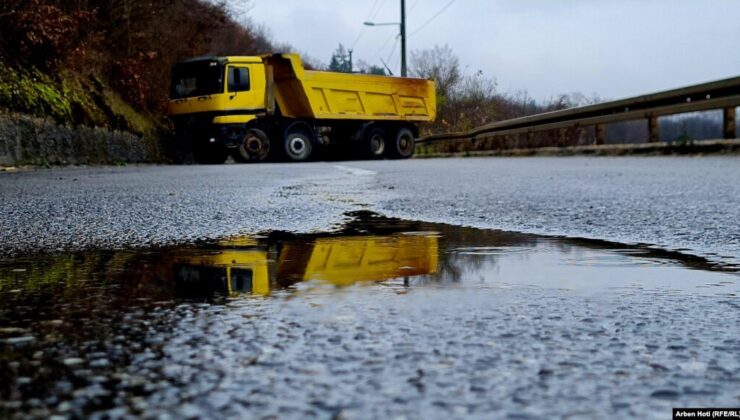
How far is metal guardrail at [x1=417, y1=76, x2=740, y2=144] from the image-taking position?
1241 centimetres

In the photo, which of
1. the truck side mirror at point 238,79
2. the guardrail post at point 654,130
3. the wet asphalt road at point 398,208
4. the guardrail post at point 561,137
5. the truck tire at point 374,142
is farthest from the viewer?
the truck tire at point 374,142

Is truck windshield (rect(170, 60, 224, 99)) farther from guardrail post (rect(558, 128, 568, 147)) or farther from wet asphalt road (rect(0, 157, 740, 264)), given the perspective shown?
wet asphalt road (rect(0, 157, 740, 264))

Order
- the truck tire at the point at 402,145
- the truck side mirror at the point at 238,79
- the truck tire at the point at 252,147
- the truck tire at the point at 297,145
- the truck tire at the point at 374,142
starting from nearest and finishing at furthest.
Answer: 1. the truck side mirror at the point at 238,79
2. the truck tire at the point at 252,147
3. the truck tire at the point at 297,145
4. the truck tire at the point at 374,142
5. the truck tire at the point at 402,145

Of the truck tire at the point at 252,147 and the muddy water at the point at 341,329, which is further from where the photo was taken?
the truck tire at the point at 252,147

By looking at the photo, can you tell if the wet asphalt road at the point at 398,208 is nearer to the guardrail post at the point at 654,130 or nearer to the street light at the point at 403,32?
the guardrail post at the point at 654,130

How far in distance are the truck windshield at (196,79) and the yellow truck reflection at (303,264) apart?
61.0 ft

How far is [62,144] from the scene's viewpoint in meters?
16.3

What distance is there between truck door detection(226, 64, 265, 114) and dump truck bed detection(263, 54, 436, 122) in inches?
24.9

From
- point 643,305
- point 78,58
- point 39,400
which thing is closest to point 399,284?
point 643,305

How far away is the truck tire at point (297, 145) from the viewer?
927 inches

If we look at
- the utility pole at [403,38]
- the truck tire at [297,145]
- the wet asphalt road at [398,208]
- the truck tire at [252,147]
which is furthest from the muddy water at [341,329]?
the utility pole at [403,38]

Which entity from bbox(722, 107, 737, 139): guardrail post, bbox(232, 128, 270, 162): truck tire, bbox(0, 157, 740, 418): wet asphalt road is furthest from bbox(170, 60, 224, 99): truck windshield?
bbox(0, 157, 740, 418): wet asphalt road

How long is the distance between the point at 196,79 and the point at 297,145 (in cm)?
358

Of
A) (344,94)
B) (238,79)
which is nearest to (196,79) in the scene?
(238,79)
